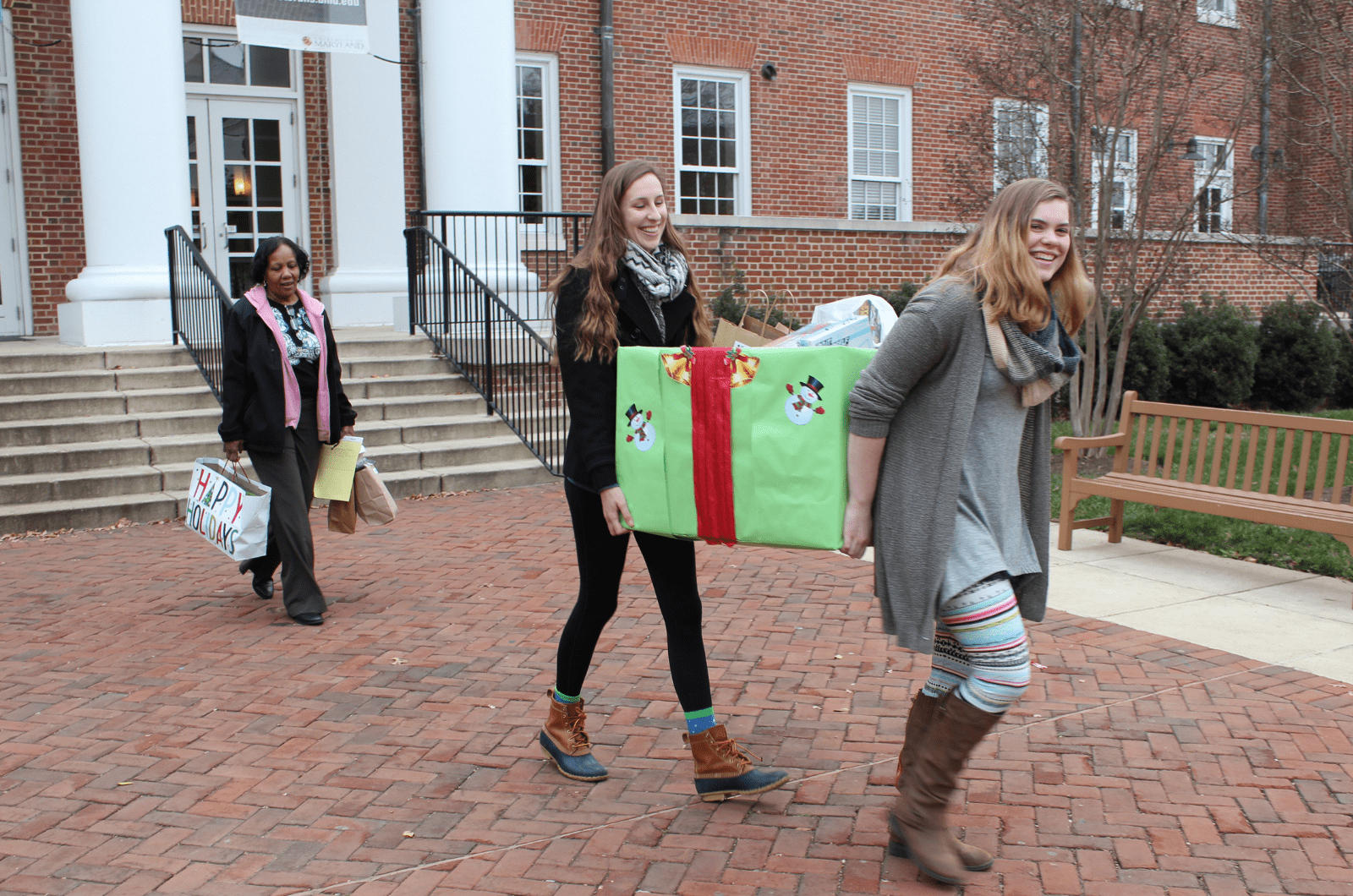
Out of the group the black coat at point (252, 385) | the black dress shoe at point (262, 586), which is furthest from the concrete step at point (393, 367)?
the black coat at point (252, 385)

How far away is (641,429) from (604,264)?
471mm

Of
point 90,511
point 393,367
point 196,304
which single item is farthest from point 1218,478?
point 196,304

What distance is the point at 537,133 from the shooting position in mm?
14859

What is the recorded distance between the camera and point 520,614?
5.91 metres

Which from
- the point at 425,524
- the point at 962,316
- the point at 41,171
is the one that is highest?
the point at 41,171

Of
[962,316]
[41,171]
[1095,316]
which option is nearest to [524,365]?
[1095,316]

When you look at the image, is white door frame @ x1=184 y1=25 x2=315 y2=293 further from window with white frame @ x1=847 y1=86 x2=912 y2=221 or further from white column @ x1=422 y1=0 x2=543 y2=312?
window with white frame @ x1=847 y1=86 x2=912 y2=221

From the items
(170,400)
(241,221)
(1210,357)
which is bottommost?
(1210,357)

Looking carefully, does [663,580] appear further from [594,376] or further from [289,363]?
[289,363]

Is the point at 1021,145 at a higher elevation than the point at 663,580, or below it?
higher

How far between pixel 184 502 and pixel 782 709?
18.0ft

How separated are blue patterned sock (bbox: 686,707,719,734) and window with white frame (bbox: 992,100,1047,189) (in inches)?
369

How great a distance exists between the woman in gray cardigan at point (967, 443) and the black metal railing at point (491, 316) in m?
6.92

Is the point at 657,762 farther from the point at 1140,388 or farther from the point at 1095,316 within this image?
the point at 1140,388
